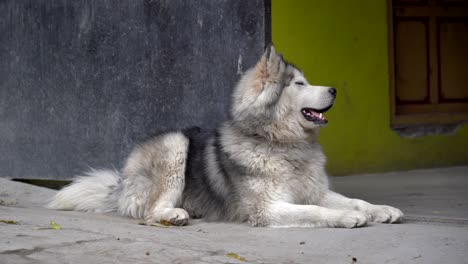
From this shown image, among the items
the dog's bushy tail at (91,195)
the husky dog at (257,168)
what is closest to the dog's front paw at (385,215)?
the husky dog at (257,168)

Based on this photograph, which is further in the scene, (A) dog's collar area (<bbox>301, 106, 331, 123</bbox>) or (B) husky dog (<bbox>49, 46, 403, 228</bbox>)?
(A) dog's collar area (<bbox>301, 106, 331, 123</bbox>)

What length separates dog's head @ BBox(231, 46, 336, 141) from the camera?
6227 mm

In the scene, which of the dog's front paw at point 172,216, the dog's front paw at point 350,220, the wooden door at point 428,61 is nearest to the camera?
the dog's front paw at point 350,220

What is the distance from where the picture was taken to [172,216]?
619 cm

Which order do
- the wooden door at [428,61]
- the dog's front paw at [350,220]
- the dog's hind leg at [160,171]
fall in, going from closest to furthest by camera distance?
the dog's front paw at [350,220]
the dog's hind leg at [160,171]
the wooden door at [428,61]

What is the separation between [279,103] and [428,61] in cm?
396

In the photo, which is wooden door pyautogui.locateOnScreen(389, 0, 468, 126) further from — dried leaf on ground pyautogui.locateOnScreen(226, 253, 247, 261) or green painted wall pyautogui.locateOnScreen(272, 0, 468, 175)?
dried leaf on ground pyautogui.locateOnScreen(226, 253, 247, 261)

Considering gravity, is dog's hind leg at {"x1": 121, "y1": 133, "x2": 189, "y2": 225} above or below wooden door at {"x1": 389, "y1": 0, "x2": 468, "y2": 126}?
below

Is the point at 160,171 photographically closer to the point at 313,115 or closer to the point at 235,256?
the point at 313,115

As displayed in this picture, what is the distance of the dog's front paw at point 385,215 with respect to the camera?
19.4ft

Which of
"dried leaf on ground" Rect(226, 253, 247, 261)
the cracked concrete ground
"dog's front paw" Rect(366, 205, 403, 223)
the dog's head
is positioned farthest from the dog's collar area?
"dried leaf on ground" Rect(226, 253, 247, 261)

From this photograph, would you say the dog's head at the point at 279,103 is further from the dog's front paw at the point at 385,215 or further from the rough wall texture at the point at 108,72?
the rough wall texture at the point at 108,72

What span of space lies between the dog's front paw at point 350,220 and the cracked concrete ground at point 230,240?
0.07 meters

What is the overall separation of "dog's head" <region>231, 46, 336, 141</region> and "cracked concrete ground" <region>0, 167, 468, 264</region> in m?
0.77
